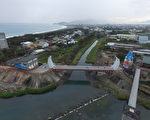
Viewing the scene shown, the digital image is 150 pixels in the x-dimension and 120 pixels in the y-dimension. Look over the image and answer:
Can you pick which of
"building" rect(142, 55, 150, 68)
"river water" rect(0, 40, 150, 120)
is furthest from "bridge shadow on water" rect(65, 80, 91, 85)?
"building" rect(142, 55, 150, 68)

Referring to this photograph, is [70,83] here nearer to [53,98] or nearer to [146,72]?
[53,98]

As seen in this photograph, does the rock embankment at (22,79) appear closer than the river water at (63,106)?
No

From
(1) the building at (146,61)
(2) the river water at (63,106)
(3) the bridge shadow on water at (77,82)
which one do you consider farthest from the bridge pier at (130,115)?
(1) the building at (146,61)

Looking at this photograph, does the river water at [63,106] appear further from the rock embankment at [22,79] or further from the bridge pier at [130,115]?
the bridge pier at [130,115]

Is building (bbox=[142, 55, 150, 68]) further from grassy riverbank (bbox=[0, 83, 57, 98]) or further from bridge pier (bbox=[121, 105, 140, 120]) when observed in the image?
grassy riverbank (bbox=[0, 83, 57, 98])

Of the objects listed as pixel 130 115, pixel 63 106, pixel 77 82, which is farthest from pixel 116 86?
pixel 63 106

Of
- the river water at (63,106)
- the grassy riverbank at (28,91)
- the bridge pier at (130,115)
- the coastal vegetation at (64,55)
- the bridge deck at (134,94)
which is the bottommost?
the river water at (63,106)
